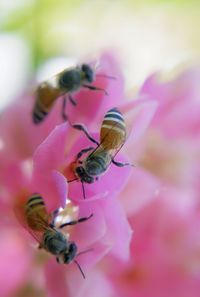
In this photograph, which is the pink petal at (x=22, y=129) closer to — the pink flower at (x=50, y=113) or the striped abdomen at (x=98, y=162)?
the pink flower at (x=50, y=113)

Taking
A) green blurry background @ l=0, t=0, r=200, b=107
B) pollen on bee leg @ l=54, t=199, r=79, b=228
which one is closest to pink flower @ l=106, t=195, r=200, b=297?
pollen on bee leg @ l=54, t=199, r=79, b=228

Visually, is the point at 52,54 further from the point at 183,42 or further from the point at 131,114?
the point at 131,114

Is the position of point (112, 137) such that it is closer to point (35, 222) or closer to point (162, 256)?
point (35, 222)

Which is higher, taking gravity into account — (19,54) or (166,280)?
(19,54)

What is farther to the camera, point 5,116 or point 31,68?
point 31,68

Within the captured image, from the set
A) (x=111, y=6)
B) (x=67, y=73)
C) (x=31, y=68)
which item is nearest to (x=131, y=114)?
(x=67, y=73)

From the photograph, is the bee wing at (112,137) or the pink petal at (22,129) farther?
the pink petal at (22,129)

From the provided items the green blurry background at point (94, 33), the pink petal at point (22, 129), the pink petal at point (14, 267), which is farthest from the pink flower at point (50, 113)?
the green blurry background at point (94, 33)

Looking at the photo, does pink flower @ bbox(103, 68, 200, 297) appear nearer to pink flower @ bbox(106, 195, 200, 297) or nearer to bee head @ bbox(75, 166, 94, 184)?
pink flower @ bbox(106, 195, 200, 297)
